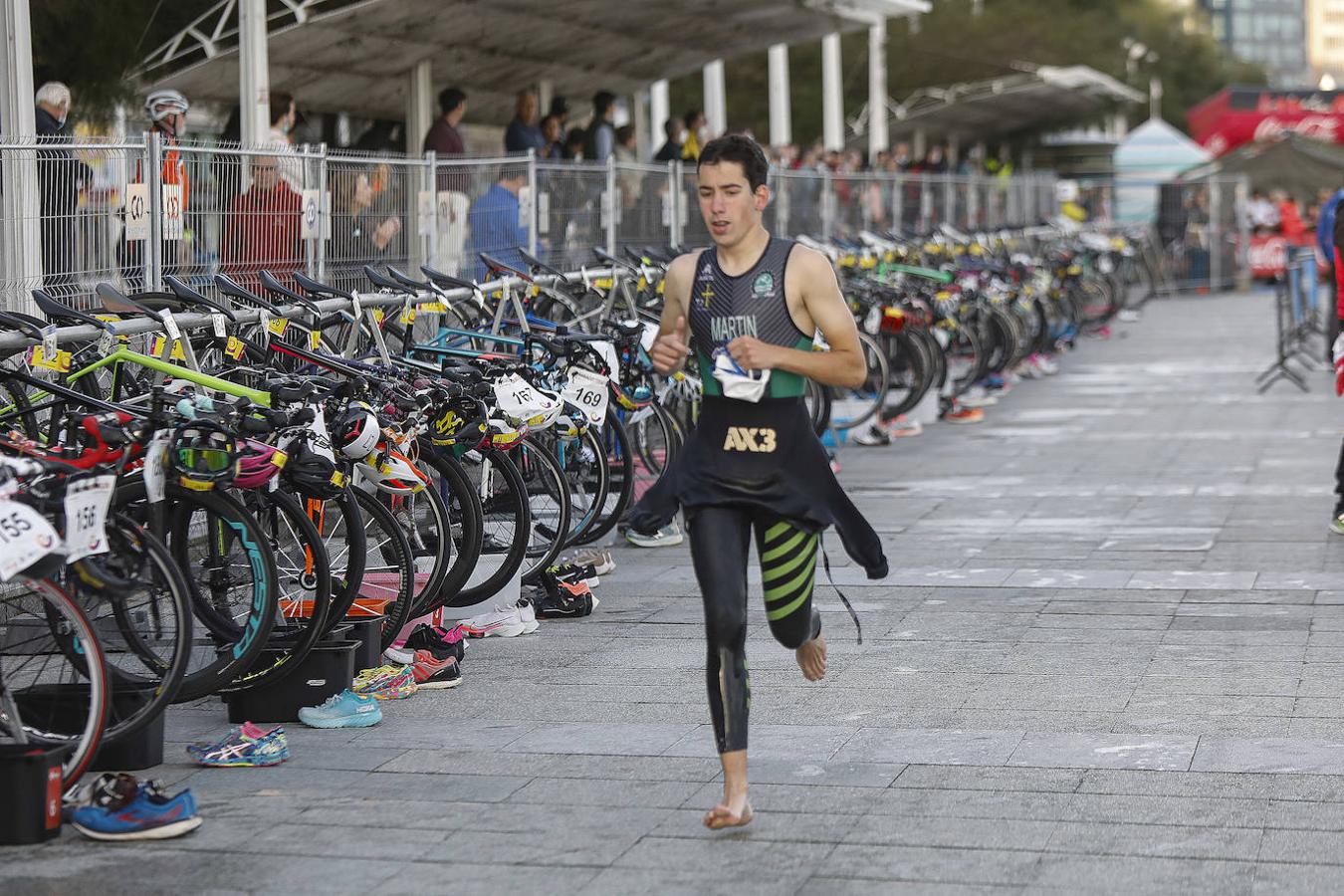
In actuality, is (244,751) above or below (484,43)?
below

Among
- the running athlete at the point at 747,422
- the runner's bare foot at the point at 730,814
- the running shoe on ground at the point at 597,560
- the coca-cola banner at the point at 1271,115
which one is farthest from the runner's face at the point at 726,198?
the coca-cola banner at the point at 1271,115

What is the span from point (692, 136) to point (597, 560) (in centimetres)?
1069

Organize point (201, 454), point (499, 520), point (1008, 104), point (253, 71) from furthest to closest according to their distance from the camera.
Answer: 1. point (1008, 104)
2. point (253, 71)
3. point (499, 520)
4. point (201, 454)

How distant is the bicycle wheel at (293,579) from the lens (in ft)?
21.8

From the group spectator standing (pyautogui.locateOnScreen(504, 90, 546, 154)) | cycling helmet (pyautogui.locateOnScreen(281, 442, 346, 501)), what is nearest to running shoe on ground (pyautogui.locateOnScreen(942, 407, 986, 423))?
spectator standing (pyautogui.locateOnScreen(504, 90, 546, 154))

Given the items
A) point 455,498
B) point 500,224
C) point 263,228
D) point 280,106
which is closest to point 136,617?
point 455,498

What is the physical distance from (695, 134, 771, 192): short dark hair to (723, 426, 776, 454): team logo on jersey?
2.02 ft

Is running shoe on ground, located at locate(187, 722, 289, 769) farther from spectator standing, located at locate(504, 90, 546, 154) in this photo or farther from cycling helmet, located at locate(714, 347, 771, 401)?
spectator standing, located at locate(504, 90, 546, 154)

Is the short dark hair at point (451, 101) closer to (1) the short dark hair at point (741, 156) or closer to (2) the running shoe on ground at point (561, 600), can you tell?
(2) the running shoe on ground at point (561, 600)

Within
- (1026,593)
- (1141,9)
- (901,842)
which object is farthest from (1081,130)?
(901,842)

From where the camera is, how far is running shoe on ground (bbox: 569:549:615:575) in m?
9.78

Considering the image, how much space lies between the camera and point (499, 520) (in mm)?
8352

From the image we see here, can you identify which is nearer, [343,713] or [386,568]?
[343,713]

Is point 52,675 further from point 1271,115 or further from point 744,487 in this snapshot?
point 1271,115
